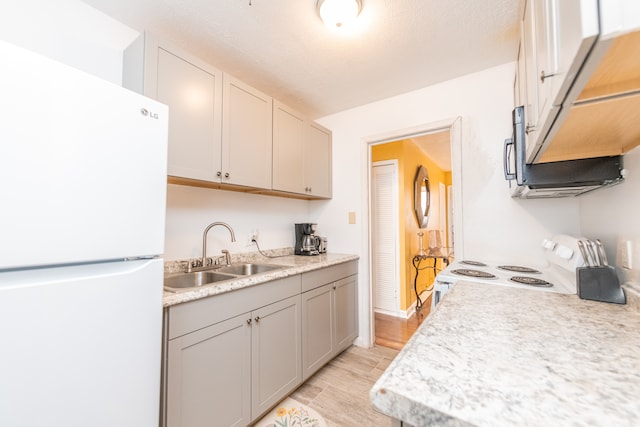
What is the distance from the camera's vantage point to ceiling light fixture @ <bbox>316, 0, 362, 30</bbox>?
1.34 meters

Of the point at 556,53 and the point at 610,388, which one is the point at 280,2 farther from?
the point at 610,388

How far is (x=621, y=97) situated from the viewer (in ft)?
1.91

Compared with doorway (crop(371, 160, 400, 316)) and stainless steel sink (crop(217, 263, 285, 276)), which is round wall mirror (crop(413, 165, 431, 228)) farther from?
stainless steel sink (crop(217, 263, 285, 276))

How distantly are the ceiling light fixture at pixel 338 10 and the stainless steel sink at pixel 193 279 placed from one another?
5.29 feet

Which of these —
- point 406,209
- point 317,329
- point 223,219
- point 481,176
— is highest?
point 481,176

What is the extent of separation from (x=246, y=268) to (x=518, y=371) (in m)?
1.84

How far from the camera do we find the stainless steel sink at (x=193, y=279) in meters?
1.61

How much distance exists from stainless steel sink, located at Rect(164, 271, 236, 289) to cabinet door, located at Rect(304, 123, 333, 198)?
1.08 metres

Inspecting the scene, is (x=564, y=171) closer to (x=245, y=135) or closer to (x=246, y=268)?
(x=245, y=135)

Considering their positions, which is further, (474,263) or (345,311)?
(345,311)

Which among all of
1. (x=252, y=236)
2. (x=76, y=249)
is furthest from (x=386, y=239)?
(x=76, y=249)

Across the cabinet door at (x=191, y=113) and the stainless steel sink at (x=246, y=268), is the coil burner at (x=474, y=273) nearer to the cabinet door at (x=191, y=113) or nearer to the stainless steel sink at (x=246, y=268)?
the stainless steel sink at (x=246, y=268)

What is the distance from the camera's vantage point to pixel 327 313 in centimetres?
212

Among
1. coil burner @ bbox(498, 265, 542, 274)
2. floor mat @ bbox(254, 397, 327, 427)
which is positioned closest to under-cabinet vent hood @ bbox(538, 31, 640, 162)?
coil burner @ bbox(498, 265, 542, 274)
